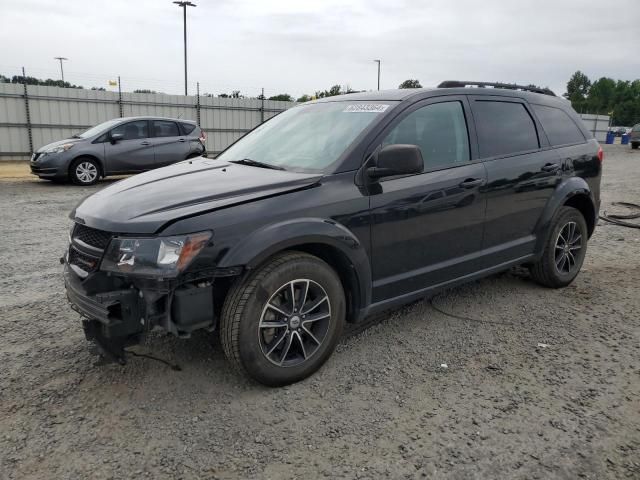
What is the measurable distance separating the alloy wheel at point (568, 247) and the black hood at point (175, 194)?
2.76 m

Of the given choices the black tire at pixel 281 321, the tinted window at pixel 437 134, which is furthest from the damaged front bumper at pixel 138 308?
the tinted window at pixel 437 134

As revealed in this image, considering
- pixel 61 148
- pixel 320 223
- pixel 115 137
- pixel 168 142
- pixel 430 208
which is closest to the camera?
pixel 320 223

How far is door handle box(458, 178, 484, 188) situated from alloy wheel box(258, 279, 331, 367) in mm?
1420

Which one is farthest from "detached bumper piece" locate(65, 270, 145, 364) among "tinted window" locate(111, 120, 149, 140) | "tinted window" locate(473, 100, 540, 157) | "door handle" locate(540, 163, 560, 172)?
"tinted window" locate(111, 120, 149, 140)

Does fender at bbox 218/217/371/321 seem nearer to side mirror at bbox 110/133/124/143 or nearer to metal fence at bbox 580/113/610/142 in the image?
side mirror at bbox 110/133/124/143

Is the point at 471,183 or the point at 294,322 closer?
the point at 294,322

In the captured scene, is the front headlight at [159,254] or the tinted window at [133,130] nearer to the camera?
the front headlight at [159,254]

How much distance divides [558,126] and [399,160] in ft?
8.00

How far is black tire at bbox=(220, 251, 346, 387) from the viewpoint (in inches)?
111

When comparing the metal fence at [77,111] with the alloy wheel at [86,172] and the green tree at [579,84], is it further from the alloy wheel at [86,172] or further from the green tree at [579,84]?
the green tree at [579,84]

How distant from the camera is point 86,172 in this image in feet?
39.2

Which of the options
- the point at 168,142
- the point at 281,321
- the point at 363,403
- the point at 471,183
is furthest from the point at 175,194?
the point at 168,142

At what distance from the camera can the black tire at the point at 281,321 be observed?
2.81 meters

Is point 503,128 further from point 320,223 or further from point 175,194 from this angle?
point 175,194
